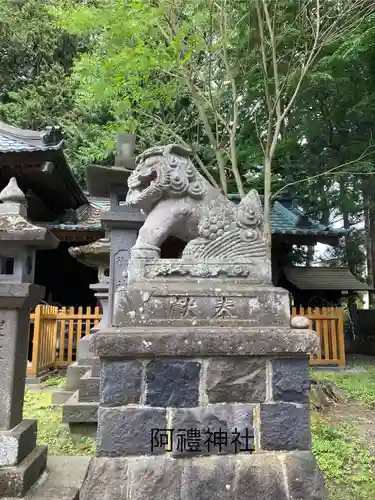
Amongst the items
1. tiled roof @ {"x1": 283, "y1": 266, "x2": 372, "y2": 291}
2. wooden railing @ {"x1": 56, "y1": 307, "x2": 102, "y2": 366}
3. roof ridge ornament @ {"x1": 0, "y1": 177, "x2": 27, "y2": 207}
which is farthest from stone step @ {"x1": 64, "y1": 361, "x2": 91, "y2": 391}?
tiled roof @ {"x1": 283, "y1": 266, "x2": 372, "y2": 291}

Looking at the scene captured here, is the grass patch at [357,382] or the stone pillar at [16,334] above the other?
the stone pillar at [16,334]

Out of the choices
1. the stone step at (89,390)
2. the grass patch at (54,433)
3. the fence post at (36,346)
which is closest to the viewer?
the grass patch at (54,433)

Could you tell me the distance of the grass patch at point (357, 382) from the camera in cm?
632

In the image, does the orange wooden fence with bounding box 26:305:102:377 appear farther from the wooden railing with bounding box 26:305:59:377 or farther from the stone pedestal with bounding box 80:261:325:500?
the stone pedestal with bounding box 80:261:325:500

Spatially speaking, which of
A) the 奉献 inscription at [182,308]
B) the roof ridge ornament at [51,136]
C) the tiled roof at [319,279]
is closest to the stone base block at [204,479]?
the 奉献 inscription at [182,308]

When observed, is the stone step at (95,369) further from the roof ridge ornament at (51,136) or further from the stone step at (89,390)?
the roof ridge ornament at (51,136)

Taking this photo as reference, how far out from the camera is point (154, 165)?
2.92 metres

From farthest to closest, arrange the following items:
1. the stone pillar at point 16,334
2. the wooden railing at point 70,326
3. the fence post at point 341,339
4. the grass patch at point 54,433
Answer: the fence post at point 341,339 < the wooden railing at point 70,326 < the grass patch at point 54,433 < the stone pillar at point 16,334

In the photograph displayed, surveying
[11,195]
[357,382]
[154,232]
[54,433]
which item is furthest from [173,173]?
[357,382]

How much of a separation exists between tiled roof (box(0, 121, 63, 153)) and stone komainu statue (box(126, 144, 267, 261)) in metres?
6.09

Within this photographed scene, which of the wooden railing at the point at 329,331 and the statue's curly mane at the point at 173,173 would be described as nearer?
the statue's curly mane at the point at 173,173

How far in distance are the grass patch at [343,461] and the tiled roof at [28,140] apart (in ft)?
22.7

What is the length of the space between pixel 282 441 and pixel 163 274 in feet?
3.99

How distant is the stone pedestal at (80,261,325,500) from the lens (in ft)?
7.54
